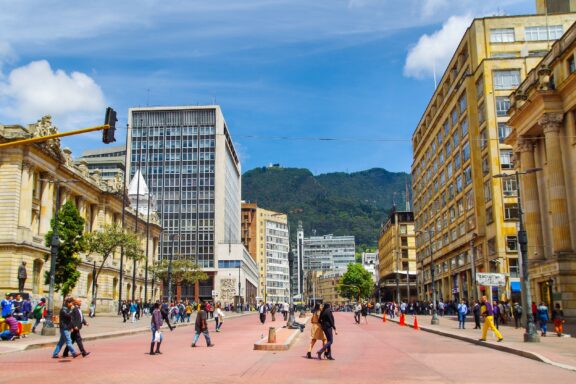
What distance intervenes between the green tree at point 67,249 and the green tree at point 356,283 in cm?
10339

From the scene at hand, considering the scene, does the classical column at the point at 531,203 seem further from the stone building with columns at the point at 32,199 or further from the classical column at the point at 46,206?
the classical column at the point at 46,206

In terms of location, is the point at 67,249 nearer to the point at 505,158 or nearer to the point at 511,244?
the point at 511,244

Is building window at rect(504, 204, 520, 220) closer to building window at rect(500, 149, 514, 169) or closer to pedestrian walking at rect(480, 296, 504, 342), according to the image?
building window at rect(500, 149, 514, 169)

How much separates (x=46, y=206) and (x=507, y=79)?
46.3m

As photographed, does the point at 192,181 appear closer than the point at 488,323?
No

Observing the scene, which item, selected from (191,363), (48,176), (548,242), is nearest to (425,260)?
(548,242)

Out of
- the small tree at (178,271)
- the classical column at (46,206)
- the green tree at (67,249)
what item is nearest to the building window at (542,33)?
the green tree at (67,249)

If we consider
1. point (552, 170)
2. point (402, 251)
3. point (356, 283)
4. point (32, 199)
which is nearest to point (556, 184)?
point (552, 170)

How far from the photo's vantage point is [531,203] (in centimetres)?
4278

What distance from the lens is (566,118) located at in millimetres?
38656

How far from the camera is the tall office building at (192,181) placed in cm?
12169

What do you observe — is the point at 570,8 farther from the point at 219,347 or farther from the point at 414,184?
the point at 219,347

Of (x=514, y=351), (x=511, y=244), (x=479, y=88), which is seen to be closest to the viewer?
(x=514, y=351)

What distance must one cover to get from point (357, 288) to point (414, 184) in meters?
51.0
